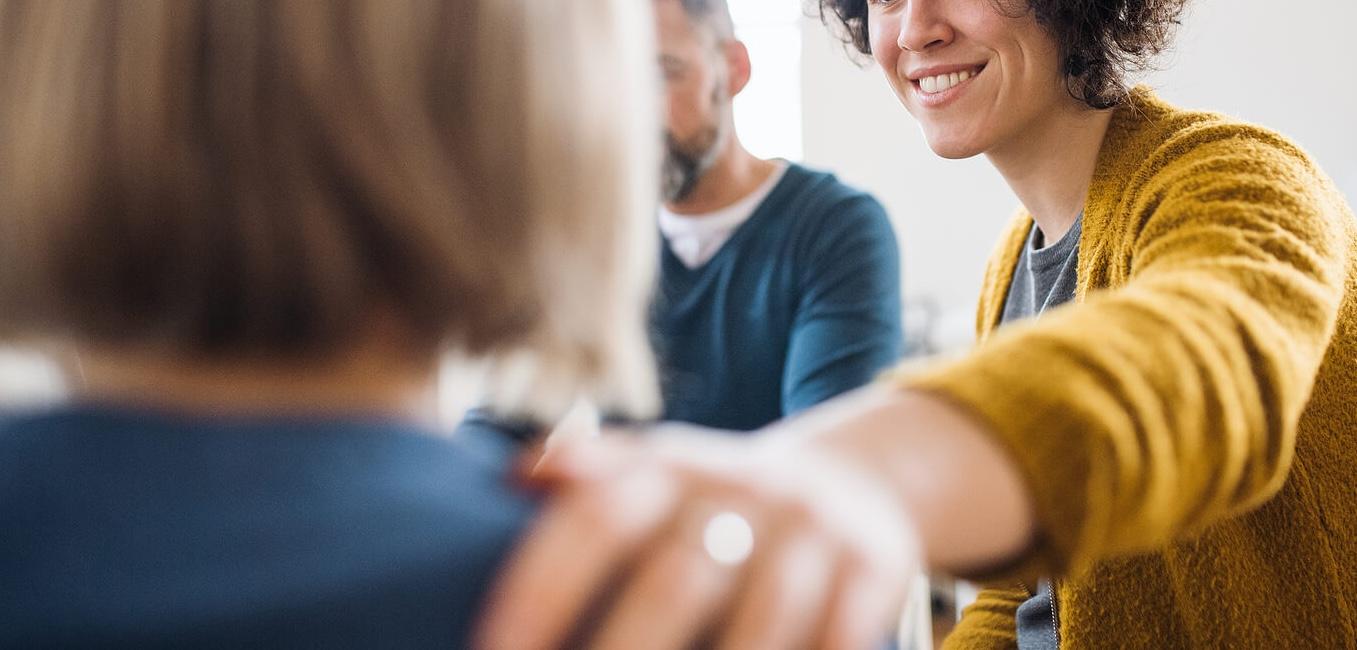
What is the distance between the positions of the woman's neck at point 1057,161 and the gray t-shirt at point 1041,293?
3 centimetres

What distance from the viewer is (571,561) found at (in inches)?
11.8

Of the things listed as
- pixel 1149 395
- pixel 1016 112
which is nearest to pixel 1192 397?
pixel 1149 395

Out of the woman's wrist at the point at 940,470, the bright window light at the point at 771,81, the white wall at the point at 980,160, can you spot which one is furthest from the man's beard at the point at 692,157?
the bright window light at the point at 771,81

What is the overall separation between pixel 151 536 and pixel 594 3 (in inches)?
9.8

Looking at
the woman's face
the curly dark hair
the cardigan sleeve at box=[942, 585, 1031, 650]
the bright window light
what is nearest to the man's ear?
the woman's face

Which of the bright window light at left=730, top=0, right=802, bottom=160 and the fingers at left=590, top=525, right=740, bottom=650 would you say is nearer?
the fingers at left=590, top=525, right=740, bottom=650

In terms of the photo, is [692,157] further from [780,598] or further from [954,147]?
[780,598]

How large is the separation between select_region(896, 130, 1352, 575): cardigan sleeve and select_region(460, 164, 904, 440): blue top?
694mm

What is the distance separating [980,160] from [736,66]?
197 centimetres

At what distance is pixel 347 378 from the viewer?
0.38 meters

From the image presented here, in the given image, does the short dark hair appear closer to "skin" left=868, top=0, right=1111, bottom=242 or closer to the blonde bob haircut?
"skin" left=868, top=0, right=1111, bottom=242

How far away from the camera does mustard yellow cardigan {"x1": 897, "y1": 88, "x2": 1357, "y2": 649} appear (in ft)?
1.28

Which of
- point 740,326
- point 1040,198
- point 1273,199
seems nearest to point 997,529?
point 1273,199

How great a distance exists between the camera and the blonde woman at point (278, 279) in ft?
1.02
